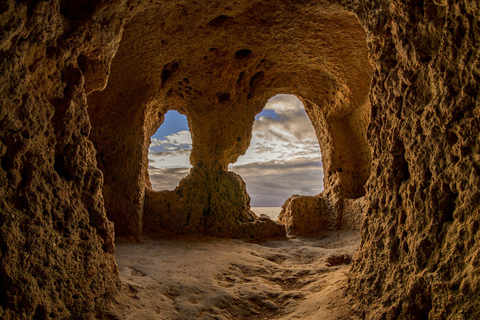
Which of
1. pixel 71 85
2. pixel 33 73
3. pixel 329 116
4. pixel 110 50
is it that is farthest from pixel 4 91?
pixel 329 116

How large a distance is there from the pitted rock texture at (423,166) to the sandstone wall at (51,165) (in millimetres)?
2468

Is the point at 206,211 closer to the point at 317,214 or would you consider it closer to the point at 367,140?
the point at 317,214

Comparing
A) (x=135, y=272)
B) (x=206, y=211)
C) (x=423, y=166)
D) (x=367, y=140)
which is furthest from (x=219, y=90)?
(x=423, y=166)

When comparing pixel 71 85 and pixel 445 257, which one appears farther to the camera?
pixel 71 85

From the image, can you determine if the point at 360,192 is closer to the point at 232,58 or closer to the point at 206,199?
the point at 206,199

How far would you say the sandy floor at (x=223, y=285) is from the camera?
2730 millimetres

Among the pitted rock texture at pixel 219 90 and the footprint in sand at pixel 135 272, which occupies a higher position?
the pitted rock texture at pixel 219 90

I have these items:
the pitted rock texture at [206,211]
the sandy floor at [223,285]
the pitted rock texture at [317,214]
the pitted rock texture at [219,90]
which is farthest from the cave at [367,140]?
the pitted rock texture at [317,214]

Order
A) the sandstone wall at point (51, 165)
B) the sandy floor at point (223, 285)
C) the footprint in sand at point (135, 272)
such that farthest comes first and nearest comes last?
the footprint in sand at point (135, 272)
the sandy floor at point (223, 285)
the sandstone wall at point (51, 165)

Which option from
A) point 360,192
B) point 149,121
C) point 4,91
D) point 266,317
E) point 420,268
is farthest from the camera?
point 360,192

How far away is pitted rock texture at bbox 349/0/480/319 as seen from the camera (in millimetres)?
1694

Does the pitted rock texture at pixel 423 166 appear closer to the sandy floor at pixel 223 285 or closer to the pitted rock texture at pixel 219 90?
the sandy floor at pixel 223 285

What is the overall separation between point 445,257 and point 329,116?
269 inches

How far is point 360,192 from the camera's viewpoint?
798cm
